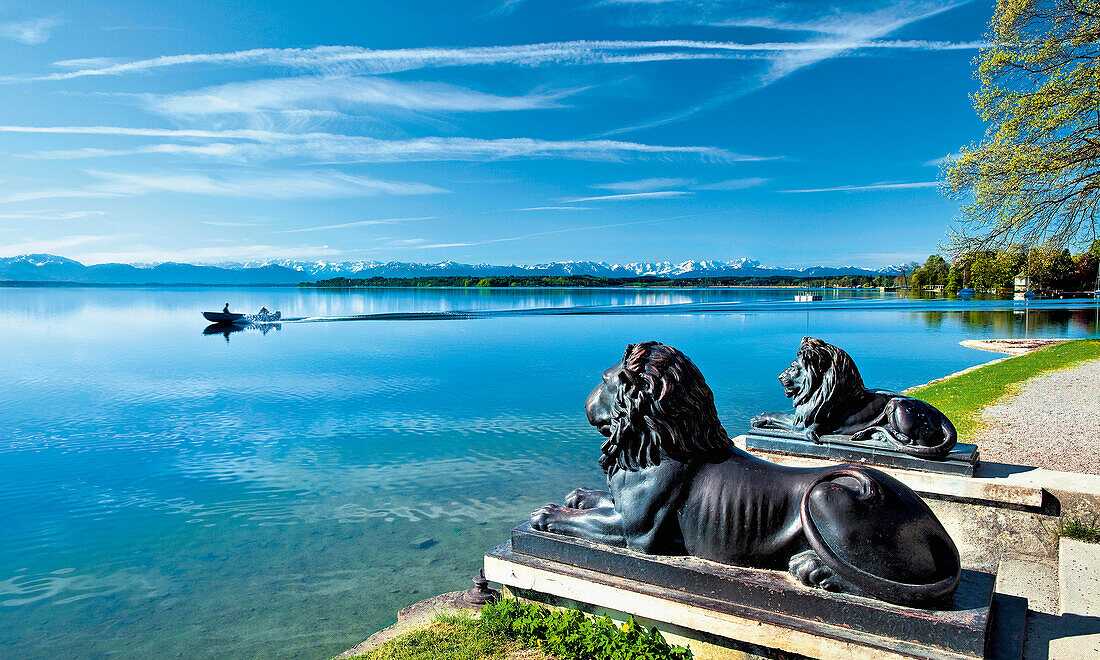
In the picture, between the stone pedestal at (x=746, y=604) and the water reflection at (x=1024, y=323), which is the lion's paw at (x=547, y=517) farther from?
the water reflection at (x=1024, y=323)

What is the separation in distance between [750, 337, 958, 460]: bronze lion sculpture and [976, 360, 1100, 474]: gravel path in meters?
2.85

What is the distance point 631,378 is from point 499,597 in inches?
80.6

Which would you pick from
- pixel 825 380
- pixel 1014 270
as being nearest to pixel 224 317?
pixel 825 380

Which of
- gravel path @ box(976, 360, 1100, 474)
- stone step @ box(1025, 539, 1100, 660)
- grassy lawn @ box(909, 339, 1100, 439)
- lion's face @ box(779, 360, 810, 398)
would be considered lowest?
grassy lawn @ box(909, 339, 1100, 439)

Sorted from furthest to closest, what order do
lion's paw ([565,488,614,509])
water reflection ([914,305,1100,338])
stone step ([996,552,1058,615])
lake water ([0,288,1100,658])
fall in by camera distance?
1. water reflection ([914,305,1100,338])
2. lake water ([0,288,1100,658])
3. stone step ([996,552,1058,615])
4. lion's paw ([565,488,614,509])

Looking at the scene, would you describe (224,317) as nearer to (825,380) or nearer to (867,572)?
(825,380)

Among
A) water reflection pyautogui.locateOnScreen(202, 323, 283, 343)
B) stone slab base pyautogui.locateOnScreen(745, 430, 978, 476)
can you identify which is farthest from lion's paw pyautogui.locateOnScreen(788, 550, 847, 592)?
water reflection pyautogui.locateOnScreen(202, 323, 283, 343)

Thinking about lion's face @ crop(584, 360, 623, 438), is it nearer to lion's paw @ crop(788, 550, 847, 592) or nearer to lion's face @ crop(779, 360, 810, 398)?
lion's paw @ crop(788, 550, 847, 592)

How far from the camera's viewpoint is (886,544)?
10.0 feet

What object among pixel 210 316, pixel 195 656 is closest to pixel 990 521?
pixel 195 656

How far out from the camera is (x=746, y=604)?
3.25m

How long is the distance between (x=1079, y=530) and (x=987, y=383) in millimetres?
11861

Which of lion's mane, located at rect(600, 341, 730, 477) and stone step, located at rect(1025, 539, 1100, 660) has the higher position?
lion's mane, located at rect(600, 341, 730, 477)

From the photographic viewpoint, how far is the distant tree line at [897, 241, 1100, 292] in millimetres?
21734
